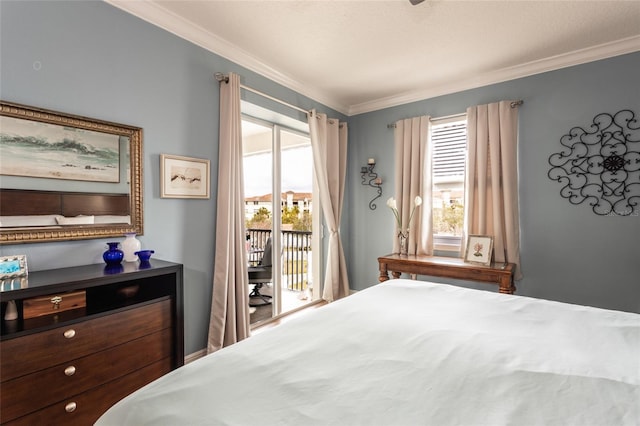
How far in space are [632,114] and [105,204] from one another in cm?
429

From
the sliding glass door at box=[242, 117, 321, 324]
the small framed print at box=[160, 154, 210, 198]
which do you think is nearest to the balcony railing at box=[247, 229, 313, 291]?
the sliding glass door at box=[242, 117, 321, 324]

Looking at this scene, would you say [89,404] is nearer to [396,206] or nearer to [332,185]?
[332,185]

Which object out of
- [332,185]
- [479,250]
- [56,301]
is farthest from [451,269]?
[56,301]

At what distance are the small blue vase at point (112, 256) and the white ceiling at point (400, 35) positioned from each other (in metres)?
1.63

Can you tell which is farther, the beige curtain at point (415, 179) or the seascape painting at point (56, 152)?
the beige curtain at point (415, 179)

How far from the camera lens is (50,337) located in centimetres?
144

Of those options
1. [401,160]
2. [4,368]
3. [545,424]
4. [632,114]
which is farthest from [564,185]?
[4,368]

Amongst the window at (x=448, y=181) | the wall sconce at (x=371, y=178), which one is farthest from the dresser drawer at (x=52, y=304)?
the window at (x=448, y=181)

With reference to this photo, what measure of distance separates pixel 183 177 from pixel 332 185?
199 cm

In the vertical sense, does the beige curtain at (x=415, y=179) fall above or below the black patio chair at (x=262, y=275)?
above

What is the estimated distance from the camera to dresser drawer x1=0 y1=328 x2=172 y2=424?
1345mm

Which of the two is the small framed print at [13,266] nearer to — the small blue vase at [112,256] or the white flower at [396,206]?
the small blue vase at [112,256]

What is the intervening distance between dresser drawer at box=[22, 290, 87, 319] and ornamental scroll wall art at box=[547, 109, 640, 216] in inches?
155

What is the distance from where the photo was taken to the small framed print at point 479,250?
10.3ft
